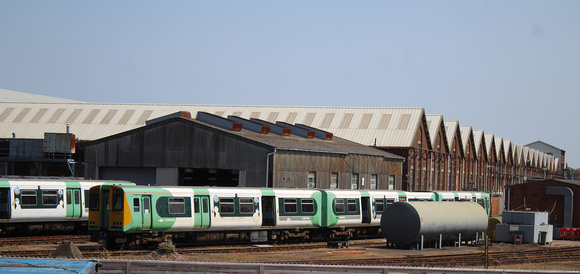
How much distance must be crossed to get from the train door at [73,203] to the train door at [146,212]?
7544 mm

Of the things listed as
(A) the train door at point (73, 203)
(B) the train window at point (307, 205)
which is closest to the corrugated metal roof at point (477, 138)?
(B) the train window at point (307, 205)

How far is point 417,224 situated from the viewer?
108 ft

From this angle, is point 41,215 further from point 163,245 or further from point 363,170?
point 363,170

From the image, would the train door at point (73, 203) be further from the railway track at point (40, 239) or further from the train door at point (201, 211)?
the train door at point (201, 211)

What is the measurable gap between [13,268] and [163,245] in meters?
13.4

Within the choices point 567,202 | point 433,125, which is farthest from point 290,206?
point 433,125

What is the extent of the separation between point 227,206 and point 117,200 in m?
5.53

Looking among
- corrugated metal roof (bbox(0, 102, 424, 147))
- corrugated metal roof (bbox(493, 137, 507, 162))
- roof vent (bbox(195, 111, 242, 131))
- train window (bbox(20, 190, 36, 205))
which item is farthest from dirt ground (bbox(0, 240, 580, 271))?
corrugated metal roof (bbox(493, 137, 507, 162))

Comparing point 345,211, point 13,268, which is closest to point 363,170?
point 345,211

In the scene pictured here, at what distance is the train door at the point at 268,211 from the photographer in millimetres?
33906

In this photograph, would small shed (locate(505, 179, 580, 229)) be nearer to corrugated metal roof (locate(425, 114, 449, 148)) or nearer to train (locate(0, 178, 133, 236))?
corrugated metal roof (locate(425, 114, 449, 148))

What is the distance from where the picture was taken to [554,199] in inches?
2004

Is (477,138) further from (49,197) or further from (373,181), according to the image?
(49,197)

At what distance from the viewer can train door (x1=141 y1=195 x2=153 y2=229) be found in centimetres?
2902
